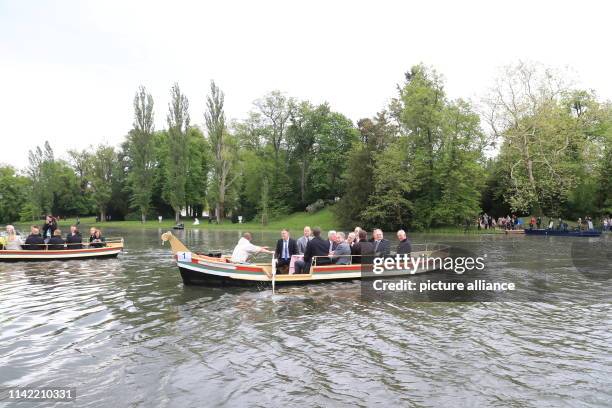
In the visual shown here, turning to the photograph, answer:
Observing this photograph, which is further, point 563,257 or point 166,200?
point 166,200

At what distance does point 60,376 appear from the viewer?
25.2 ft

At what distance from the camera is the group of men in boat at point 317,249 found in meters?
16.2

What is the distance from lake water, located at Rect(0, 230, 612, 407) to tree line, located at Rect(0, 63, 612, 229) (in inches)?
1363

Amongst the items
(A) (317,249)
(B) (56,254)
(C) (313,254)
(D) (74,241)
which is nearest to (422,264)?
(A) (317,249)

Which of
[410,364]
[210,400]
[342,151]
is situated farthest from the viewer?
[342,151]

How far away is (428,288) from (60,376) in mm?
12046

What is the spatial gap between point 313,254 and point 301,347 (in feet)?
23.8

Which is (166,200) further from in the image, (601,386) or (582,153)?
(601,386)

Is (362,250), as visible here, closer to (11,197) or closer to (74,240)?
(74,240)

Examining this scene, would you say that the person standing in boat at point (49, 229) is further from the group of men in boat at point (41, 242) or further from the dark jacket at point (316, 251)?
the dark jacket at point (316, 251)

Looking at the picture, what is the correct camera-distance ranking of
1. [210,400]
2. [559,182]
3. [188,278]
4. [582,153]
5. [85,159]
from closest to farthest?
[210,400] < [188,278] < [559,182] < [582,153] < [85,159]

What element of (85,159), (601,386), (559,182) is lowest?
(601,386)

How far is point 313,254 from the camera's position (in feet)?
53.8

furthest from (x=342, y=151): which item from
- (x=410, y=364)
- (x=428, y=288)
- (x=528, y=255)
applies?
(x=410, y=364)
